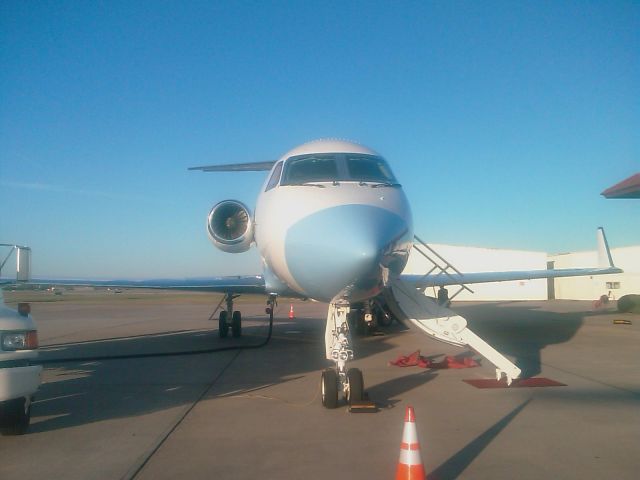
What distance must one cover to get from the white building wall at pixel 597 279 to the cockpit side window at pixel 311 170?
1399 inches

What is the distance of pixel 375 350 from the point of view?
13.3m

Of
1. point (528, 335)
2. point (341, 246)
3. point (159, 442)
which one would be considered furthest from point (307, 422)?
point (528, 335)

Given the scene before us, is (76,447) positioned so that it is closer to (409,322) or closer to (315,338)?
(409,322)

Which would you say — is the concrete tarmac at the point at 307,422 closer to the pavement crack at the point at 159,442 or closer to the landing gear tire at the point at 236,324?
the pavement crack at the point at 159,442

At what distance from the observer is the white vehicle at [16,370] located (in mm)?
5344

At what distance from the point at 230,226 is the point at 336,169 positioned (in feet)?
19.1

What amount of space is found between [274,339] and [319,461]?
1091 cm

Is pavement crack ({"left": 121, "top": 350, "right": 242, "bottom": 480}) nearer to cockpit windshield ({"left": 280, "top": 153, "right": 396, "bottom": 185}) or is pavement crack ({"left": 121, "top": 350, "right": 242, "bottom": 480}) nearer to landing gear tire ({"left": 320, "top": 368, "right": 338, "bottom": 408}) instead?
landing gear tire ({"left": 320, "top": 368, "right": 338, "bottom": 408})

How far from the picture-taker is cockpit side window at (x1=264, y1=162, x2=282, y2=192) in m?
8.40

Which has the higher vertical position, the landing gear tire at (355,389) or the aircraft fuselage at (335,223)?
the aircraft fuselage at (335,223)

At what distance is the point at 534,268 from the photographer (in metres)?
39.7

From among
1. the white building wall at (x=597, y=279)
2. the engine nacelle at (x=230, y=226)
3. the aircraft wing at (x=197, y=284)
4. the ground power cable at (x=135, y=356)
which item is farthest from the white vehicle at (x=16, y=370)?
the white building wall at (x=597, y=279)

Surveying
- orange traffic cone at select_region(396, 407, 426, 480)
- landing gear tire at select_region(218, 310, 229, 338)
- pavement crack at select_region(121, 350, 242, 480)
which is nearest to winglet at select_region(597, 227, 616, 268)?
landing gear tire at select_region(218, 310, 229, 338)

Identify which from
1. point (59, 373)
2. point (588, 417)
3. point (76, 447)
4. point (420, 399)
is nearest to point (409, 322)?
point (420, 399)
